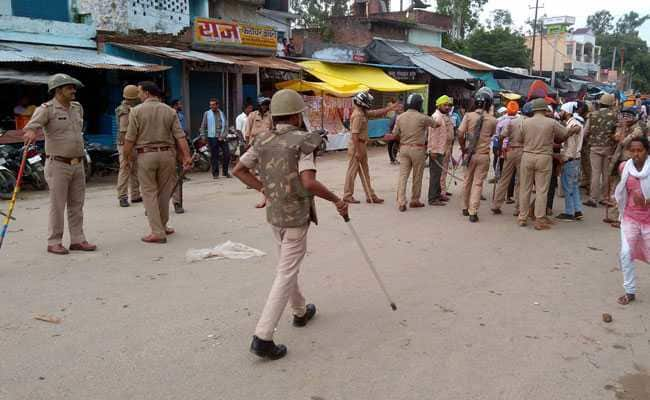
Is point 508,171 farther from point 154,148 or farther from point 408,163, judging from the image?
point 154,148

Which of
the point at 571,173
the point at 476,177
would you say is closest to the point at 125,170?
the point at 476,177

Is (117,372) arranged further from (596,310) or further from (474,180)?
(474,180)

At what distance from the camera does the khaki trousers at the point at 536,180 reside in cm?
727

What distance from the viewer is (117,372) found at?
334 centimetres

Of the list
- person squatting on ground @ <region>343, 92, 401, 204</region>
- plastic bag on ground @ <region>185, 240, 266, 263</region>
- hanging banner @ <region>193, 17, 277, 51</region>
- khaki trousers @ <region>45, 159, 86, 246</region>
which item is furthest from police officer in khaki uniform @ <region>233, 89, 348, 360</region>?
hanging banner @ <region>193, 17, 277, 51</region>

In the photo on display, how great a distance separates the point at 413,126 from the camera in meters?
8.39

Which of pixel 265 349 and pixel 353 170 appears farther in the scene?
pixel 353 170

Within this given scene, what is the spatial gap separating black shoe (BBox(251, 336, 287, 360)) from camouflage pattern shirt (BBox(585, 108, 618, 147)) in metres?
7.06

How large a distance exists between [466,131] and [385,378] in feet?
17.6

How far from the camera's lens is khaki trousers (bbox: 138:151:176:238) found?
6148 millimetres

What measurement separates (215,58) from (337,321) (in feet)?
38.0

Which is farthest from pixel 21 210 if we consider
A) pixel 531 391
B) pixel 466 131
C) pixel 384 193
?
pixel 531 391

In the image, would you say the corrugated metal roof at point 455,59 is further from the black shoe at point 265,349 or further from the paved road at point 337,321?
the black shoe at point 265,349

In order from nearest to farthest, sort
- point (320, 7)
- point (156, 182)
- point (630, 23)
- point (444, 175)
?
point (156, 182), point (444, 175), point (320, 7), point (630, 23)
